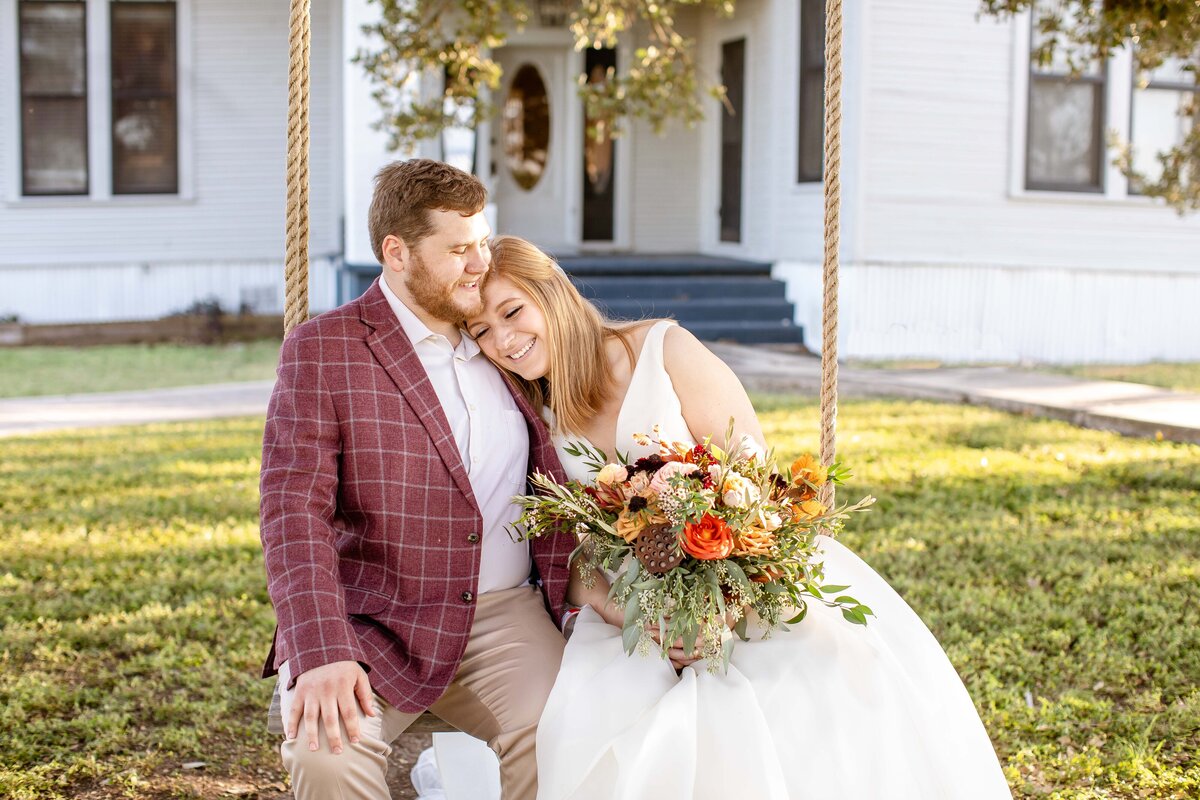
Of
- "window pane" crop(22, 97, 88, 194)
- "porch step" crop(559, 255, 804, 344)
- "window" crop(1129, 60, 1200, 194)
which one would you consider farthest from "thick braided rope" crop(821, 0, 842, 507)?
"window pane" crop(22, 97, 88, 194)

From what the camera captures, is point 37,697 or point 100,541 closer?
point 37,697

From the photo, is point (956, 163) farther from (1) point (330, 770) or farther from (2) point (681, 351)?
(1) point (330, 770)

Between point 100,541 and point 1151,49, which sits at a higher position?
point 1151,49

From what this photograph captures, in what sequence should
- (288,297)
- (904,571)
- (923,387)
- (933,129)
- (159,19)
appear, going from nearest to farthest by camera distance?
(288,297) < (904,571) < (923,387) < (933,129) < (159,19)

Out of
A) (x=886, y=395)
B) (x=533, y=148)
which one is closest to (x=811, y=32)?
(x=533, y=148)

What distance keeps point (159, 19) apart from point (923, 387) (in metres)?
9.83

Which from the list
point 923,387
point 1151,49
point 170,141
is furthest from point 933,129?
point 170,141

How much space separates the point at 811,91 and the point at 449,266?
10440mm

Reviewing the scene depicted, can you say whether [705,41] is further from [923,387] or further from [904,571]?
[904,571]

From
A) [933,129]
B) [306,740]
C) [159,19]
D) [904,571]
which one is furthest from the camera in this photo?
[159,19]

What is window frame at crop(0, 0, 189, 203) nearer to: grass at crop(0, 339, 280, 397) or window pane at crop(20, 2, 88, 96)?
window pane at crop(20, 2, 88, 96)

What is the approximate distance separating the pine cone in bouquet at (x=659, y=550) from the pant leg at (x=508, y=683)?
0.45 m

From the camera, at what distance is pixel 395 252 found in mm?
3127

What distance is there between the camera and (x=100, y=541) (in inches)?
244
